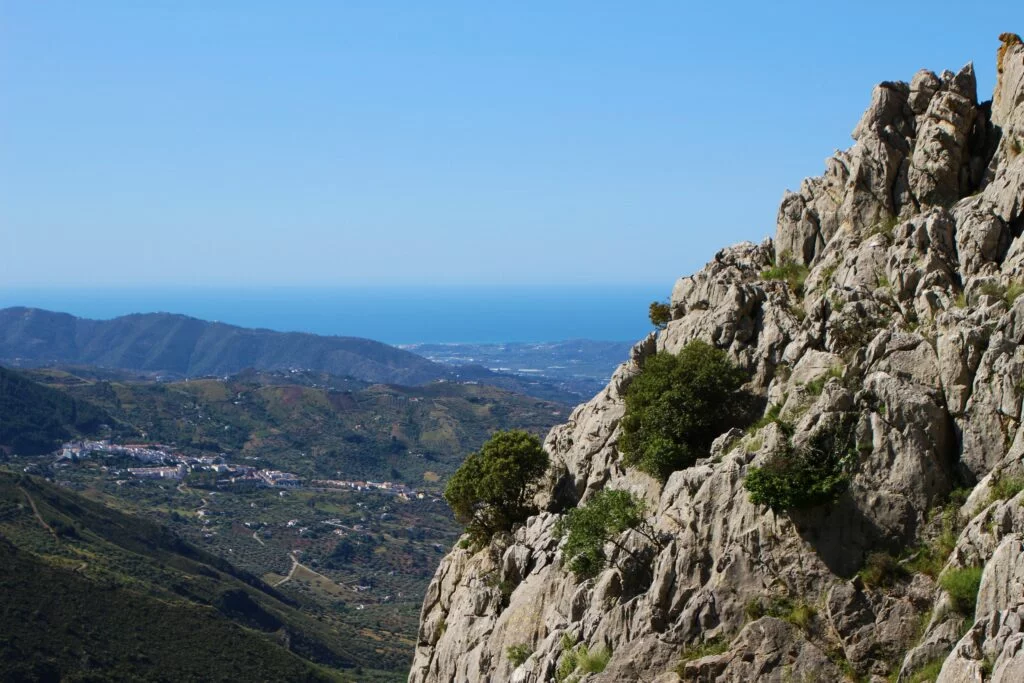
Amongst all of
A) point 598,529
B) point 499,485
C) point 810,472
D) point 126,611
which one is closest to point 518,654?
point 598,529

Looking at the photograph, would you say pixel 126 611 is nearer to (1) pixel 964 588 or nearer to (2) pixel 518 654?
(2) pixel 518 654

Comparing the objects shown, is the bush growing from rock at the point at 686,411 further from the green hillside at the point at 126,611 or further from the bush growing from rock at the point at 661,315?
the green hillside at the point at 126,611

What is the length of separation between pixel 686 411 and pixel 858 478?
864 cm

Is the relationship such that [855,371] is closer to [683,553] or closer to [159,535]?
[683,553]

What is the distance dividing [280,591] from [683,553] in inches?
6300

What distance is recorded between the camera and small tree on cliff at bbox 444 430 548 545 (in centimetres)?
3928

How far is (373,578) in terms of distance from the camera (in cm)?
19550

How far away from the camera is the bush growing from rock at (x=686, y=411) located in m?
33.6

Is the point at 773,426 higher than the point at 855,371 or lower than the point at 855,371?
lower

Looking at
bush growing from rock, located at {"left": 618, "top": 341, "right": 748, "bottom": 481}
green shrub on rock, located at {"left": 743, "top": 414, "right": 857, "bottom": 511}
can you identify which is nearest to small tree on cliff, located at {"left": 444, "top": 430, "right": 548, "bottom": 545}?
bush growing from rock, located at {"left": 618, "top": 341, "right": 748, "bottom": 481}

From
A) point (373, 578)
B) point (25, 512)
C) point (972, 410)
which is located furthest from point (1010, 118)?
point (373, 578)

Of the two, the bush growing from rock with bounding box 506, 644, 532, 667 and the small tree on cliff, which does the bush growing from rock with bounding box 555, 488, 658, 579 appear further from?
the small tree on cliff

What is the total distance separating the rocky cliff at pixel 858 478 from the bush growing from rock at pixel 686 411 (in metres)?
0.95

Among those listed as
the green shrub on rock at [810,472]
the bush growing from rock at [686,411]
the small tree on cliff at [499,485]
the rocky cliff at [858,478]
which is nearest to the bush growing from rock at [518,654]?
the rocky cliff at [858,478]
